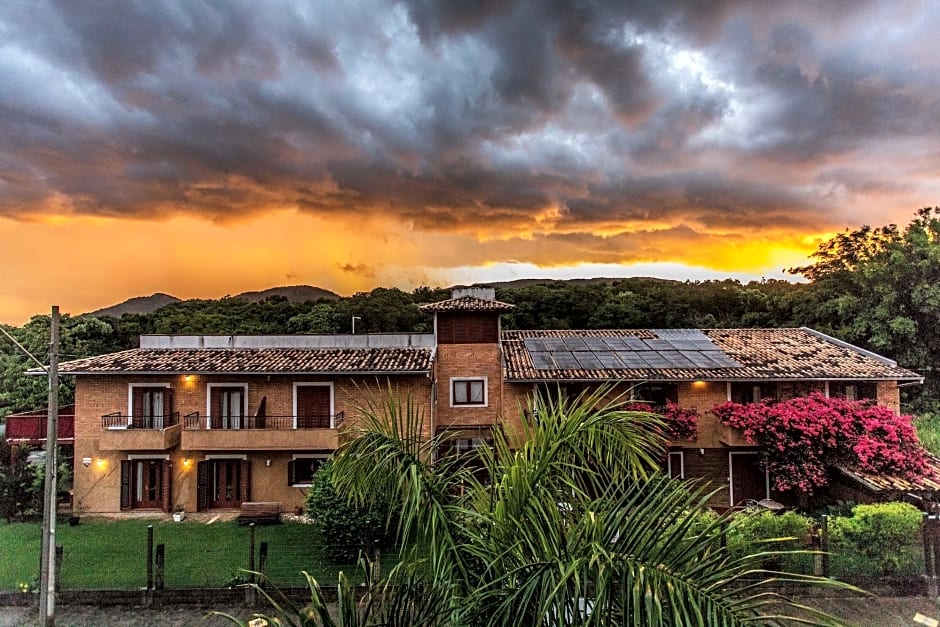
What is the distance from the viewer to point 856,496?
1005cm

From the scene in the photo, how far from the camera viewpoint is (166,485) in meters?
12.4

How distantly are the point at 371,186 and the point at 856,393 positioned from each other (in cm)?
1638

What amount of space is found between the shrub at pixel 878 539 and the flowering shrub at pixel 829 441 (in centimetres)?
279

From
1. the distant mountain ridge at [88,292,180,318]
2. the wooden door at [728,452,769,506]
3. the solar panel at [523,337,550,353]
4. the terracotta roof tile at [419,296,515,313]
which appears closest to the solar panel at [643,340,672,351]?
the solar panel at [523,337,550,353]

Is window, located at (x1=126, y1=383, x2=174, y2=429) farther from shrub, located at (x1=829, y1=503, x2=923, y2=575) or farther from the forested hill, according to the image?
shrub, located at (x1=829, y1=503, x2=923, y2=575)

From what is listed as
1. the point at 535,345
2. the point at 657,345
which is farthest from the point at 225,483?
the point at 657,345

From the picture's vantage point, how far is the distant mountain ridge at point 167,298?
794 inches

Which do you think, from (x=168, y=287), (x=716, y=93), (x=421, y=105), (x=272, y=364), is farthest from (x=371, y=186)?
(x=716, y=93)

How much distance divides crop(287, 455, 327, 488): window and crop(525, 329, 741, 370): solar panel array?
6679 mm

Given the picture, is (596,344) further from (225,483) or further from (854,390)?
(225,483)

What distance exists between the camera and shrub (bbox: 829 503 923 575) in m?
7.54

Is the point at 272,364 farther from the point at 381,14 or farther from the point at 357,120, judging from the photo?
the point at 381,14

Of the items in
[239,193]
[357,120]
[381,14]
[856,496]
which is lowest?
[856,496]

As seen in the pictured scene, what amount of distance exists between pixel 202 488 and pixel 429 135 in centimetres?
1272
